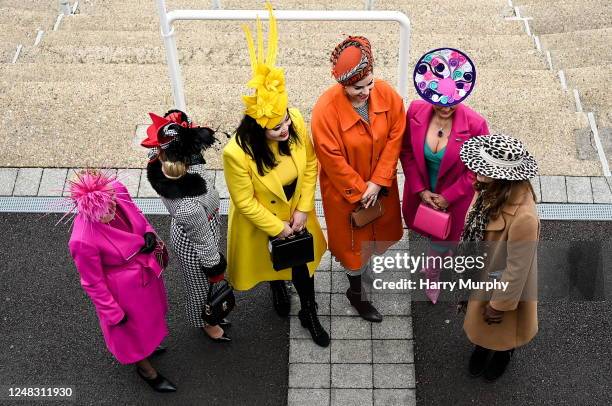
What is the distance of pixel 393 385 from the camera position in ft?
17.0

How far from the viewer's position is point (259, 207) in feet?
15.5

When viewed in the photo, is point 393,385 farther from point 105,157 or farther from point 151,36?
point 151,36

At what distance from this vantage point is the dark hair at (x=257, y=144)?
446 centimetres

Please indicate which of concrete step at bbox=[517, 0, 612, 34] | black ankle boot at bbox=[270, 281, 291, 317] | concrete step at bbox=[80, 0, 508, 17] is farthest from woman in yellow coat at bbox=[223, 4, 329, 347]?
concrete step at bbox=[517, 0, 612, 34]

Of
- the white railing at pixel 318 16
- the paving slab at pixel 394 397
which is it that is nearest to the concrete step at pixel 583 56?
the white railing at pixel 318 16

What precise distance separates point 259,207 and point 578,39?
597 cm

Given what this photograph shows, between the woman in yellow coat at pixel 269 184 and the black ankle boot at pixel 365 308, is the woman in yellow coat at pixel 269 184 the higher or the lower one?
the higher one

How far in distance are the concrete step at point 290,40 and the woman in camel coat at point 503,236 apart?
14.7 feet

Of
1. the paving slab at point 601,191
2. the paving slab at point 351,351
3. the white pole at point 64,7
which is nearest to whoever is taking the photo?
the paving slab at point 351,351

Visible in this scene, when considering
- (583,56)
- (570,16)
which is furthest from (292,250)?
(570,16)

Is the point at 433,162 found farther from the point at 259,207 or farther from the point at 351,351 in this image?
the point at 351,351

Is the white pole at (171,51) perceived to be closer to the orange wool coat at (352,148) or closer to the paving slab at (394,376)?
the orange wool coat at (352,148)

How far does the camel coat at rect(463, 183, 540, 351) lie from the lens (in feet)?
13.7

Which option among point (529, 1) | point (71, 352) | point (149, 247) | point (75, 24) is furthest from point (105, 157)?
point (529, 1)
